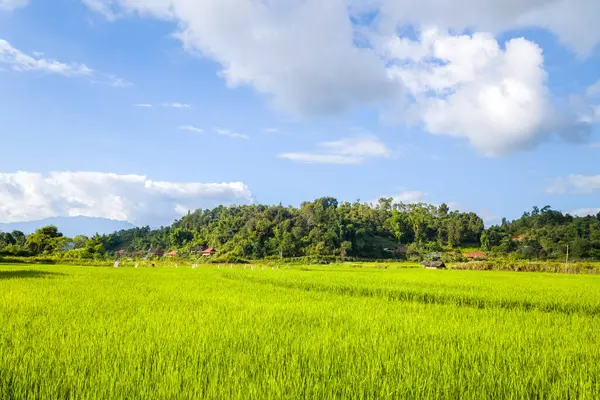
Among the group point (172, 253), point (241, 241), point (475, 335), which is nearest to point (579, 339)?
point (475, 335)

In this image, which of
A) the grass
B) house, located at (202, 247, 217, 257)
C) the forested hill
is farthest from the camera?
house, located at (202, 247, 217, 257)

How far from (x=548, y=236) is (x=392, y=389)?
205 feet

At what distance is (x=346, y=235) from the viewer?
206 ft

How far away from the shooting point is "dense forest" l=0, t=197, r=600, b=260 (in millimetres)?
52219

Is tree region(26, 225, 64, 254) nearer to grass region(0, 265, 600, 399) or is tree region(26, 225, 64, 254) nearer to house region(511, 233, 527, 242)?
grass region(0, 265, 600, 399)

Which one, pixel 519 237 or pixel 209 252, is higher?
pixel 519 237

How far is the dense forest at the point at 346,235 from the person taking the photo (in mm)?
52219

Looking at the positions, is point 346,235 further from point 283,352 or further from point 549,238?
point 283,352

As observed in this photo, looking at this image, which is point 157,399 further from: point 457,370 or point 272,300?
point 272,300

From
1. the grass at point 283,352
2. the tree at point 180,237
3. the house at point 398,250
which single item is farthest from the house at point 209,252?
the grass at point 283,352

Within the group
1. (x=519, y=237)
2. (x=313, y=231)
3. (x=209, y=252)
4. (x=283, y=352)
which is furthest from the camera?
(x=519, y=237)

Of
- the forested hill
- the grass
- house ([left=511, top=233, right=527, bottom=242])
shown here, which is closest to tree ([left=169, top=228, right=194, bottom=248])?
the forested hill

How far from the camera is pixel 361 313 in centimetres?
666

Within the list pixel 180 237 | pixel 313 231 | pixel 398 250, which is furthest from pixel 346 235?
pixel 180 237
